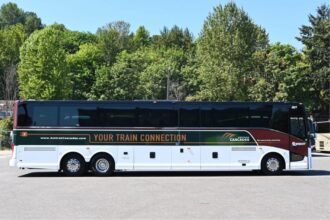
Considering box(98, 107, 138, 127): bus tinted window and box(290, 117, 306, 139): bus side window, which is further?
box(290, 117, 306, 139): bus side window

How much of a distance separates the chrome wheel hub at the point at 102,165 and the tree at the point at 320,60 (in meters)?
45.7

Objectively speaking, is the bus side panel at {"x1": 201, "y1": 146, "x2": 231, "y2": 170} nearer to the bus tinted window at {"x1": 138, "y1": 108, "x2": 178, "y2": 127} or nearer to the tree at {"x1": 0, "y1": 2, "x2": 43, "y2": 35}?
the bus tinted window at {"x1": 138, "y1": 108, "x2": 178, "y2": 127}

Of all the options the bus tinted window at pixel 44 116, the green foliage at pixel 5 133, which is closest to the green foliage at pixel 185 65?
the green foliage at pixel 5 133

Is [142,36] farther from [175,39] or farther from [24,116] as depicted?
[24,116]

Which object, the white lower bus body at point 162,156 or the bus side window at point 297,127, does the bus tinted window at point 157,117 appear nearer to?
the white lower bus body at point 162,156

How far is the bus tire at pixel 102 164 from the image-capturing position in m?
21.2

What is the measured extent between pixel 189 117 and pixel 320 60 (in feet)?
151

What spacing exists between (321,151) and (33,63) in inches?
1533

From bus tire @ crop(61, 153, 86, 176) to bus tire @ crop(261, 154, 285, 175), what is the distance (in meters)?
7.22

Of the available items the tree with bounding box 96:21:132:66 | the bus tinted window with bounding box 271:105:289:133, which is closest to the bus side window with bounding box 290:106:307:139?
the bus tinted window with bounding box 271:105:289:133

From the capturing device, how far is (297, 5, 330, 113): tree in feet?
205
